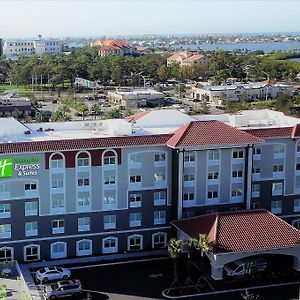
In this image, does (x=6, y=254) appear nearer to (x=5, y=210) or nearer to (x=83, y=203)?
(x=5, y=210)

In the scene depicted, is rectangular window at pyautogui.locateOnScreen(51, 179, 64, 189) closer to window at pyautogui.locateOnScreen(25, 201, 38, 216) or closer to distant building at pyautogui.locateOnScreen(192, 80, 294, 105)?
window at pyautogui.locateOnScreen(25, 201, 38, 216)

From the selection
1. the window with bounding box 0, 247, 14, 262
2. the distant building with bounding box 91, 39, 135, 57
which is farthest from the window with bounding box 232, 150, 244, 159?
the distant building with bounding box 91, 39, 135, 57

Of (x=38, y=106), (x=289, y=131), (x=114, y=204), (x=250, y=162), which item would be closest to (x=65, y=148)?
(x=114, y=204)

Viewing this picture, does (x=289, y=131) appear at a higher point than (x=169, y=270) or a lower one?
higher

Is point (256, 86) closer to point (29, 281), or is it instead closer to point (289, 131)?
point (289, 131)

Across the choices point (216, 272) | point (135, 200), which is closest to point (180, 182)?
point (135, 200)

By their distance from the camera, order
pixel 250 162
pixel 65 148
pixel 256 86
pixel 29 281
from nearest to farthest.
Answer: pixel 29 281, pixel 65 148, pixel 250 162, pixel 256 86

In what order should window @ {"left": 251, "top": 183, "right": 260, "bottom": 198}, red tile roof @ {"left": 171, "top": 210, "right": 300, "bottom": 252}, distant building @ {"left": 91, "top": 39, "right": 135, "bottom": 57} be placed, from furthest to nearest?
1. distant building @ {"left": 91, "top": 39, "right": 135, "bottom": 57}
2. window @ {"left": 251, "top": 183, "right": 260, "bottom": 198}
3. red tile roof @ {"left": 171, "top": 210, "right": 300, "bottom": 252}
